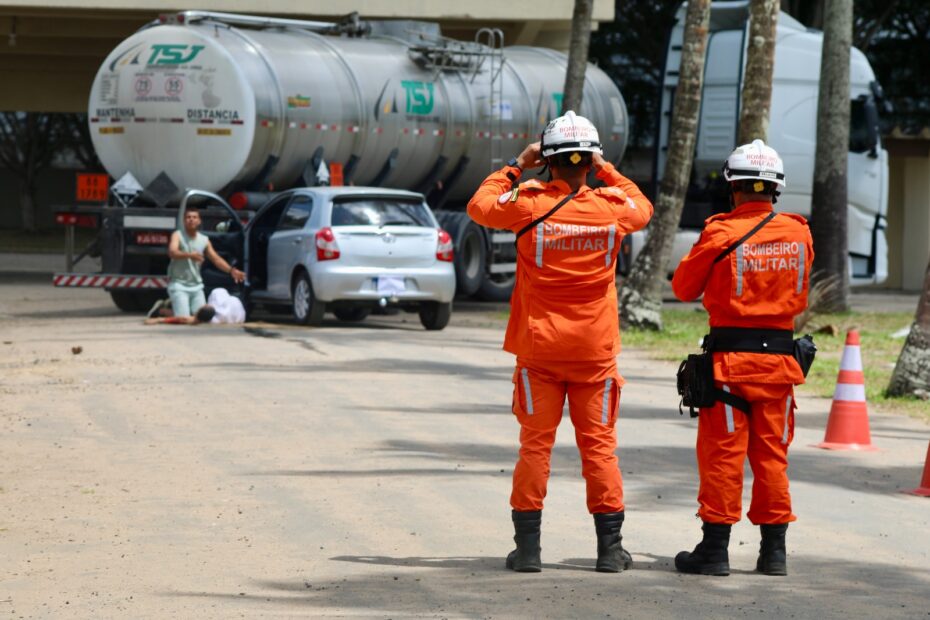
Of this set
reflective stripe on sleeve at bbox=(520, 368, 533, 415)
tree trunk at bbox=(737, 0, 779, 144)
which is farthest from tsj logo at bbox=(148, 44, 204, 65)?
reflective stripe on sleeve at bbox=(520, 368, 533, 415)

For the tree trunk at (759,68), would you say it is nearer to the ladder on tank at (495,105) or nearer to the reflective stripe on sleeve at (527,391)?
the ladder on tank at (495,105)

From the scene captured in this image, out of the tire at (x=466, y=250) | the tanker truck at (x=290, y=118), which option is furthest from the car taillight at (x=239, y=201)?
the tire at (x=466, y=250)

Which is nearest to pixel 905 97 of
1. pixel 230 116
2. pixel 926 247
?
pixel 926 247

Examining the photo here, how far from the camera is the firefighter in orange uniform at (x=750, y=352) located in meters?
7.18

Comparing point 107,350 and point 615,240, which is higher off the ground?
point 615,240

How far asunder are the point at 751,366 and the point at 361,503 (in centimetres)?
247

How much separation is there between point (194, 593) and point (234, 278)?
13.4m

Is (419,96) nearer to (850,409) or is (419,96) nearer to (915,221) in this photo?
(915,221)

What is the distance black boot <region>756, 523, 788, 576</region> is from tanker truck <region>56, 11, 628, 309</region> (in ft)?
49.5

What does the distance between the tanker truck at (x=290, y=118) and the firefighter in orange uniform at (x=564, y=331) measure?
14532 mm

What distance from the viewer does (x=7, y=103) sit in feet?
129

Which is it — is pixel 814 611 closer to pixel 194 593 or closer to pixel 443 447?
pixel 194 593

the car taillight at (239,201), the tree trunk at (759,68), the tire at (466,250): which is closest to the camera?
the tree trunk at (759,68)

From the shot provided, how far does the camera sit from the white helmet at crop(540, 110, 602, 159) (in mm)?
7219
